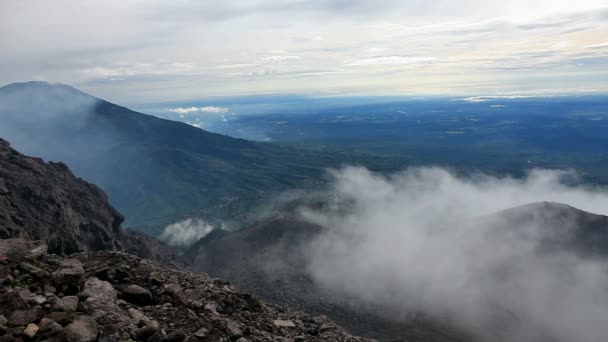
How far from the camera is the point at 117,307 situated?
13.4 meters

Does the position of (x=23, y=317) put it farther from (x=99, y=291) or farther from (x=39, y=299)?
(x=99, y=291)

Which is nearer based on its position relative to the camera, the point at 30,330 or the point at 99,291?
the point at 30,330

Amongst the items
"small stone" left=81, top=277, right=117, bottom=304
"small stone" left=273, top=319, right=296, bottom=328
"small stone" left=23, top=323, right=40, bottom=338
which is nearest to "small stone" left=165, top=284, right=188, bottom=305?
"small stone" left=81, top=277, right=117, bottom=304

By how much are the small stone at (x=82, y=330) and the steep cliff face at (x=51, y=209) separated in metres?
38.3

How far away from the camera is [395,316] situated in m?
61.5

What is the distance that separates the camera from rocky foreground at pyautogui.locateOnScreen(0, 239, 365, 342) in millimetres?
11180

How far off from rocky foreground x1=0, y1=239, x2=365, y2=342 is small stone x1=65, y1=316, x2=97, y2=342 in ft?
0.07

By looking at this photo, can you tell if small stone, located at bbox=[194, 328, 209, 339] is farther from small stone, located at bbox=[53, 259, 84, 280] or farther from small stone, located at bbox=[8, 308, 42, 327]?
small stone, located at bbox=[8, 308, 42, 327]

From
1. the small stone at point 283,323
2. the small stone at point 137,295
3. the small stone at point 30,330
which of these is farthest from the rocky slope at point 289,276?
the small stone at point 30,330

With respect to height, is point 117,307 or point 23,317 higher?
point 23,317

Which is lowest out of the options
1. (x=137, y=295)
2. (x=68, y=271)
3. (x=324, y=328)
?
(x=324, y=328)

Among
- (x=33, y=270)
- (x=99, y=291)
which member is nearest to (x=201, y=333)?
(x=99, y=291)

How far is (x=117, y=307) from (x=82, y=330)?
2.60m

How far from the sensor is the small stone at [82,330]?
10508 millimetres
